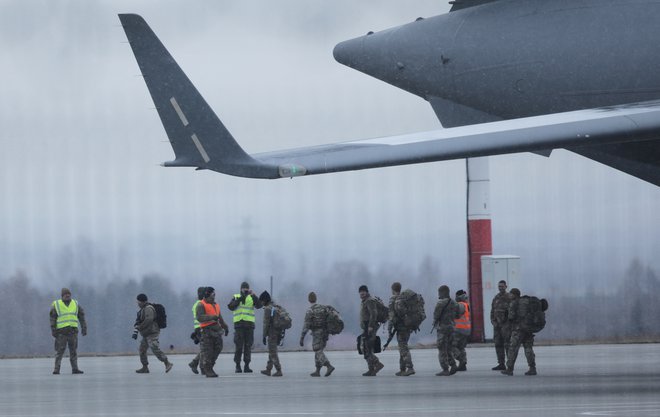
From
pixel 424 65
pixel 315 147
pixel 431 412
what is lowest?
pixel 431 412

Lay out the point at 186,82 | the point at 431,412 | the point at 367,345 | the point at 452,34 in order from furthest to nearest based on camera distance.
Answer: the point at 367,345 < the point at 452,34 < the point at 186,82 < the point at 431,412

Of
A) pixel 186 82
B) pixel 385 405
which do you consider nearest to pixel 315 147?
pixel 186 82

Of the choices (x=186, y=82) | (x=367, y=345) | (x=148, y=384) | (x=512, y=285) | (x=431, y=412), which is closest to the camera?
(x=431, y=412)

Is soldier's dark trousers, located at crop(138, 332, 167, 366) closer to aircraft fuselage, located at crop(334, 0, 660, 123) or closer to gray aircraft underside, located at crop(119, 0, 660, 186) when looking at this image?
gray aircraft underside, located at crop(119, 0, 660, 186)

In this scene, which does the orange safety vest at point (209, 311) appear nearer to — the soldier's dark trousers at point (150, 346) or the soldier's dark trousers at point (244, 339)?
the soldier's dark trousers at point (244, 339)

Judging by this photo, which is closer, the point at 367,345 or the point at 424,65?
Answer: the point at 424,65

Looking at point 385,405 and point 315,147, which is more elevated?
point 315,147

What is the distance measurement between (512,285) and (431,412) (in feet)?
86.7

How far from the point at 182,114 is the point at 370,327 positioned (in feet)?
28.5

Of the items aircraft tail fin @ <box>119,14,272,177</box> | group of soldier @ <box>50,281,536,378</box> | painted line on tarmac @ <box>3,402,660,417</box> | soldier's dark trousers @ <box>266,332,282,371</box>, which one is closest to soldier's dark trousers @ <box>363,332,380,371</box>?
group of soldier @ <box>50,281,536,378</box>

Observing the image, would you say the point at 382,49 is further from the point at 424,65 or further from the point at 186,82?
the point at 186,82

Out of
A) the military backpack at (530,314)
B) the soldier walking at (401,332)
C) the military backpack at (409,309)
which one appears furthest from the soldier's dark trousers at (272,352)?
the military backpack at (530,314)

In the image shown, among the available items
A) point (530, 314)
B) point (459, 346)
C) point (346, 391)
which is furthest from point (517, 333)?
point (346, 391)

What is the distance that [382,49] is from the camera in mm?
21438
